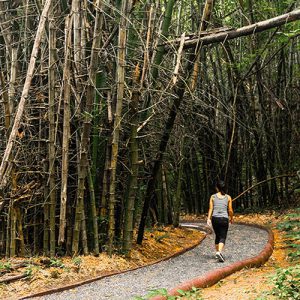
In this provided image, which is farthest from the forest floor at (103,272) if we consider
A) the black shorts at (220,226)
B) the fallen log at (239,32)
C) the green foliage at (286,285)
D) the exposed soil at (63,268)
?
the fallen log at (239,32)

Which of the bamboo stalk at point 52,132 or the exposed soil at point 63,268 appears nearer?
the exposed soil at point 63,268

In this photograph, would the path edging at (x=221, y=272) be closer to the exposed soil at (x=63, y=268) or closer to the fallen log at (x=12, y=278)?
the exposed soil at (x=63, y=268)

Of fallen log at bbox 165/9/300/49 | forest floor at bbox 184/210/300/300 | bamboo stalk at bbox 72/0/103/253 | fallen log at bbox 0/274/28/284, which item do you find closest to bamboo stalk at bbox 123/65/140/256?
bamboo stalk at bbox 72/0/103/253

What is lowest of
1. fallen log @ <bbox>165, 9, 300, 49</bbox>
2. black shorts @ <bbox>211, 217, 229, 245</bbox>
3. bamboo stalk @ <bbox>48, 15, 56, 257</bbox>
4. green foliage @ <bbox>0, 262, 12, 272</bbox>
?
green foliage @ <bbox>0, 262, 12, 272</bbox>

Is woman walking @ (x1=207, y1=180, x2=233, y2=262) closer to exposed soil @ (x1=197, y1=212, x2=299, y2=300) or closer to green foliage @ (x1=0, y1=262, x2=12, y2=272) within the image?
exposed soil @ (x1=197, y1=212, x2=299, y2=300)

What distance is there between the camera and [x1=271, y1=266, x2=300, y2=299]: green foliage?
11.9 ft

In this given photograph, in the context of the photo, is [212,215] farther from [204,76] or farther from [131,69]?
[204,76]

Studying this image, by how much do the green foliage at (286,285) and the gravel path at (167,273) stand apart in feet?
3.62

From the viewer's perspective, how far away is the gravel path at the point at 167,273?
4.27 meters

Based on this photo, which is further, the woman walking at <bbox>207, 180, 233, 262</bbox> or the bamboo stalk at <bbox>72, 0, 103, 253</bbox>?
the woman walking at <bbox>207, 180, 233, 262</bbox>

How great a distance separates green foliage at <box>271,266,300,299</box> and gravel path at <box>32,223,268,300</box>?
1.10m

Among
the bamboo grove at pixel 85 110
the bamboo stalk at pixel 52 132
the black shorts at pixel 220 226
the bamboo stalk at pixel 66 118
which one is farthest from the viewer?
the black shorts at pixel 220 226

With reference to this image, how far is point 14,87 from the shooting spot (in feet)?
17.6

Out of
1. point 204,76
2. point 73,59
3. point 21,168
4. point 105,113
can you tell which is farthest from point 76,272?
point 204,76
